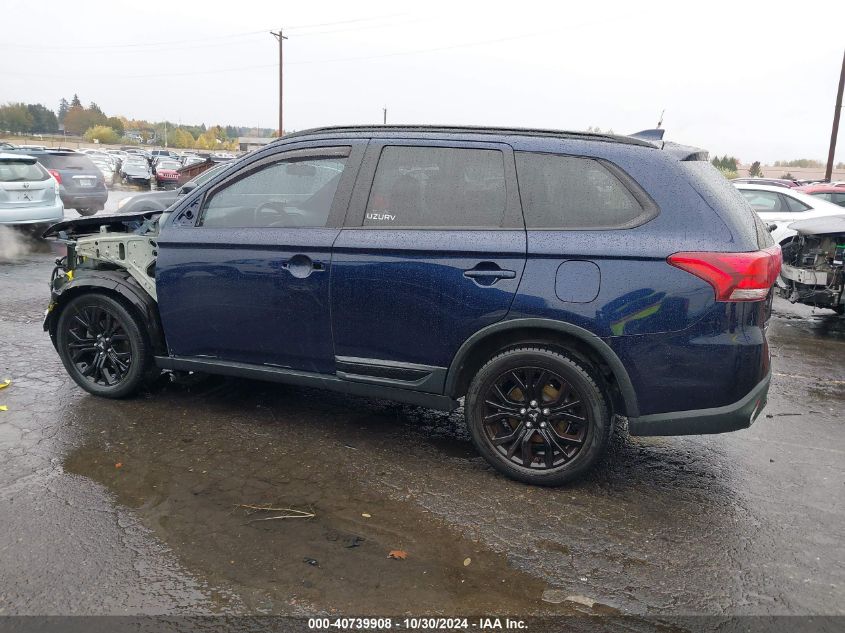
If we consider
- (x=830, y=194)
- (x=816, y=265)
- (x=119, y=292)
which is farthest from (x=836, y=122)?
(x=119, y=292)

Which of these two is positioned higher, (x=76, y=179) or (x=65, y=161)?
(x=65, y=161)

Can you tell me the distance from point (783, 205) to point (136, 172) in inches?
1227

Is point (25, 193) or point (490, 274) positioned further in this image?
point (25, 193)

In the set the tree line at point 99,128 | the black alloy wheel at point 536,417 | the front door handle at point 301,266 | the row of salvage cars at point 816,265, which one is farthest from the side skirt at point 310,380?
the tree line at point 99,128

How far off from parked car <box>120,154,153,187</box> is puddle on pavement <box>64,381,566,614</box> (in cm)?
3185

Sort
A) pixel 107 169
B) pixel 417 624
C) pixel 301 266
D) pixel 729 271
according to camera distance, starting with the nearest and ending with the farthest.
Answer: pixel 417 624, pixel 729 271, pixel 301 266, pixel 107 169

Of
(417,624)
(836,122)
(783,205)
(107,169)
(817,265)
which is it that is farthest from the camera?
(107,169)

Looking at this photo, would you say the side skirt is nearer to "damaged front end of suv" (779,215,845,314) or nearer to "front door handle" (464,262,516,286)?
"front door handle" (464,262,516,286)

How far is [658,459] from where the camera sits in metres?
4.15

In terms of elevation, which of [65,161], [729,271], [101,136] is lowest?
[729,271]

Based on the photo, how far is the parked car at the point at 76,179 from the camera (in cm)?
1557

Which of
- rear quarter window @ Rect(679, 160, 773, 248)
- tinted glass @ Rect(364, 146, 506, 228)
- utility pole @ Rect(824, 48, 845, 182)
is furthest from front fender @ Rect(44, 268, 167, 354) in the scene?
utility pole @ Rect(824, 48, 845, 182)

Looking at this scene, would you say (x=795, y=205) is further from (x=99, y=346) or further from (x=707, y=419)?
(x=99, y=346)

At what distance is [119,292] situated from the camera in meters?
4.65
